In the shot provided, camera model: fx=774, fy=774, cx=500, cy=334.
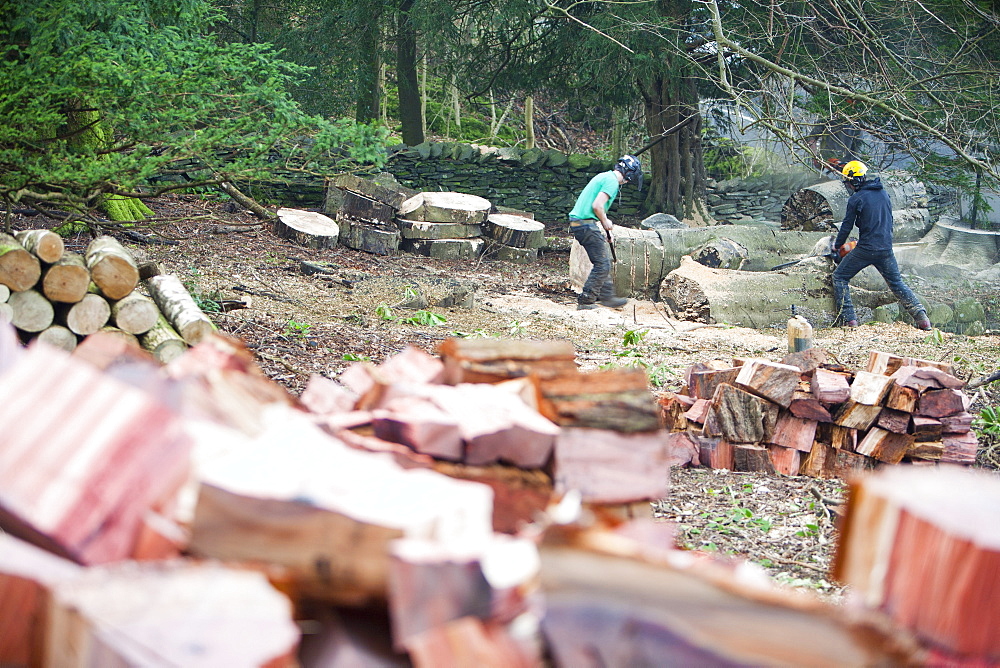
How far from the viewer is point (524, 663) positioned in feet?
3.52

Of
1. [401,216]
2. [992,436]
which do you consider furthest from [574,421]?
[401,216]

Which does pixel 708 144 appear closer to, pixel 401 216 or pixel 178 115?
pixel 401 216

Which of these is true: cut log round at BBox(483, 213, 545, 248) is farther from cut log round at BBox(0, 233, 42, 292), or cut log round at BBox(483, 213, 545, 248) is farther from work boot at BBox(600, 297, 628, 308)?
cut log round at BBox(0, 233, 42, 292)

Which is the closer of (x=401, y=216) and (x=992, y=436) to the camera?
(x=992, y=436)

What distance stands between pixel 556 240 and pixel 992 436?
29.5 ft

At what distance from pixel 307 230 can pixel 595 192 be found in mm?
3877

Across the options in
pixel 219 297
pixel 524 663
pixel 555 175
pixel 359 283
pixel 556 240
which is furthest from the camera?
pixel 555 175

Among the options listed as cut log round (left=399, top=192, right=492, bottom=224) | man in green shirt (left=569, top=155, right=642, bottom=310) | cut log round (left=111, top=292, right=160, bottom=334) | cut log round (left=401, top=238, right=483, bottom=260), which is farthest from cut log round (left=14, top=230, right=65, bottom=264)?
cut log round (left=399, top=192, right=492, bottom=224)

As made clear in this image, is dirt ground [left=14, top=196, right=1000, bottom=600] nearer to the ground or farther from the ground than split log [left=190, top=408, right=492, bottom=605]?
nearer to the ground

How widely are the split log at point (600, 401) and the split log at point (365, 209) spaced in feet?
31.4

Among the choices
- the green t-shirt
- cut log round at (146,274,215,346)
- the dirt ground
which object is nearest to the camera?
the dirt ground

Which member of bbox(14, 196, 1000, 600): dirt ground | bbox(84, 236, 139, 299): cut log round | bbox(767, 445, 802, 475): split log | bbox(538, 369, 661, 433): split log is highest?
bbox(538, 369, 661, 433): split log

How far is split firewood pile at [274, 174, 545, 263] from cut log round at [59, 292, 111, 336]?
592cm

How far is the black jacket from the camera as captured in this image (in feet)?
27.2
